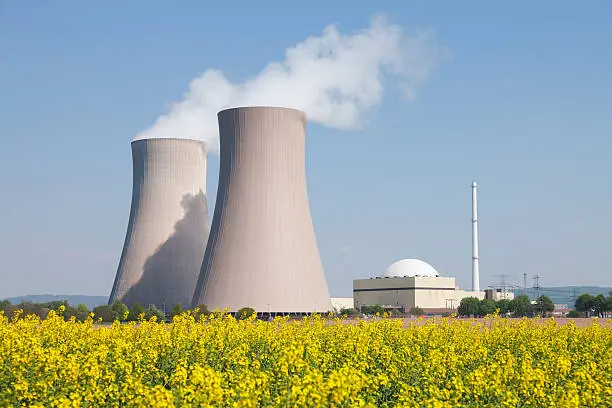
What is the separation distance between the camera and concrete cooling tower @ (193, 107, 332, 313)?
3600 centimetres

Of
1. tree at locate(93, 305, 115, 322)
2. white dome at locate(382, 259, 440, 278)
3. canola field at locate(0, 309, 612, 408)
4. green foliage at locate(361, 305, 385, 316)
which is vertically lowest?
canola field at locate(0, 309, 612, 408)

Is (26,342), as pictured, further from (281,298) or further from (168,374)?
(281,298)

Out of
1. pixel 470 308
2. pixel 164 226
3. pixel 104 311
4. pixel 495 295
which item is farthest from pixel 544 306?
pixel 104 311

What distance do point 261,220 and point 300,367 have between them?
27722 mm

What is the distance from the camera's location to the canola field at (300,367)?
6.95 m

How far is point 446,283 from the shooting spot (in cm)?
8331

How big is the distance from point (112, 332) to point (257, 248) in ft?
75.0

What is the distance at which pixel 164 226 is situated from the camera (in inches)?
1788

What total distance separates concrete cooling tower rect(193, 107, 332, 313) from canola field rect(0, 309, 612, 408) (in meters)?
20.4

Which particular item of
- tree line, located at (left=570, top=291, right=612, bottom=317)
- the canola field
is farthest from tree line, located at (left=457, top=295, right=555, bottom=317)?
the canola field

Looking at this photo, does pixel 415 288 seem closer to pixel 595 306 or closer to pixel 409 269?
pixel 409 269

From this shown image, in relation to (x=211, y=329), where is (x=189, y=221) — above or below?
above

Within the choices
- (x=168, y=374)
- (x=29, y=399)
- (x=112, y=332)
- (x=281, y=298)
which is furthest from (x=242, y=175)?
(x=29, y=399)

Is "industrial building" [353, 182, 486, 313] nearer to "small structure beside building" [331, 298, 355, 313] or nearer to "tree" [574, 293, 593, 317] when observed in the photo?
"small structure beside building" [331, 298, 355, 313]
